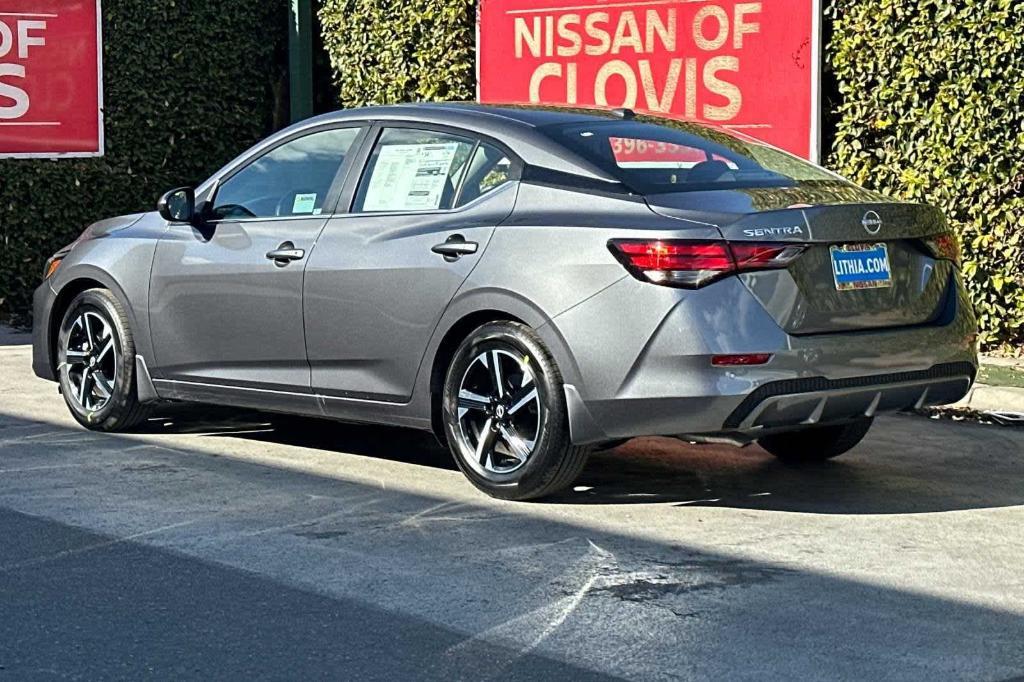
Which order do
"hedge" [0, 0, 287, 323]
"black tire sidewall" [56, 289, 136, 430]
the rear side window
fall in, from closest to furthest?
1. the rear side window
2. "black tire sidewall" [56, 289, 136, 430]
3. "hedge" [0, 0, 287, 323]

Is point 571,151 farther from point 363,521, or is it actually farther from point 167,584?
point 167,584

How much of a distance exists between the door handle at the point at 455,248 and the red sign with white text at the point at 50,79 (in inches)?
293

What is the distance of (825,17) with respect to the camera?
1187cm

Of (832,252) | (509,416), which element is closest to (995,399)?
(832,252)

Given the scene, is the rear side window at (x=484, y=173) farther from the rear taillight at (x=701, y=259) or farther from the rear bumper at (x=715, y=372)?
the rear taillight at (x=701, y=259)

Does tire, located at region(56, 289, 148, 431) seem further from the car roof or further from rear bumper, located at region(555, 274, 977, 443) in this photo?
rear bumper, located at region(555, 274, 977, 443)

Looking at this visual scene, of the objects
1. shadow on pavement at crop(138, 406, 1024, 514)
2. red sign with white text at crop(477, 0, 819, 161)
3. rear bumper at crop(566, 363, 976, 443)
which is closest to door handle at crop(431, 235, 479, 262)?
rear bumper at crop(566, 363, 976, 443)

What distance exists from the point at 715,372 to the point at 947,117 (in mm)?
4983

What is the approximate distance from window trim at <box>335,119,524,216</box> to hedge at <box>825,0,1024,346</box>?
14.1 feet

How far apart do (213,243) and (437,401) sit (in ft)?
5.10

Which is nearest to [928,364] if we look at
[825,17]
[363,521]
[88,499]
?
[363,521]

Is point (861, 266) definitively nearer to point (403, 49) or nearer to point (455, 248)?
point (455, 248)

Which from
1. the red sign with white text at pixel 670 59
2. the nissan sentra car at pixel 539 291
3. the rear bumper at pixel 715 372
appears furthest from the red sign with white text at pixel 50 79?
the rear bumper at pixel 715 372

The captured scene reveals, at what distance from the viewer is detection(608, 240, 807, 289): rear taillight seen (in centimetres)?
673
